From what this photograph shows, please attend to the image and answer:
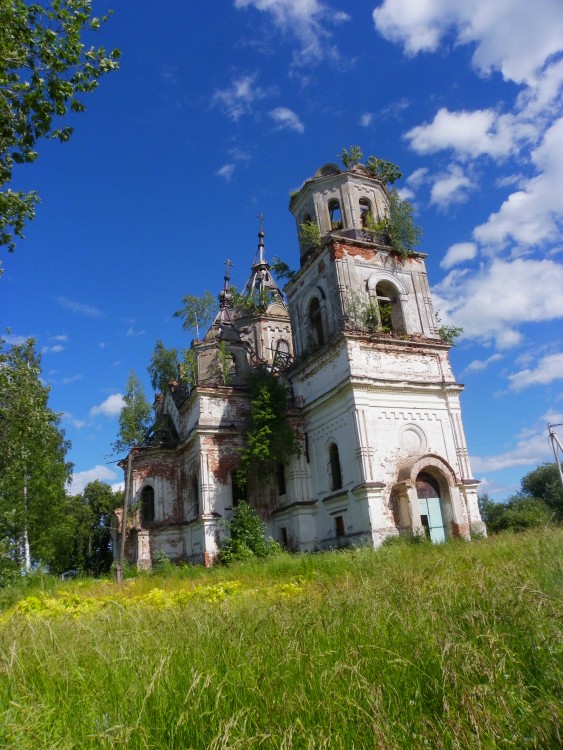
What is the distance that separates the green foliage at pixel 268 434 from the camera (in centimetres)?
2072

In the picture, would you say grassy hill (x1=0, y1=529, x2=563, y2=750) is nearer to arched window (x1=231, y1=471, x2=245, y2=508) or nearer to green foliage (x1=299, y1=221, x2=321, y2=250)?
arched window (x1=231, y1=471, x2=245, y2=508)

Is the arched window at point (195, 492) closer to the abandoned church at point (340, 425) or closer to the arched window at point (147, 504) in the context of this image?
the abandoned church at point (340, 425)

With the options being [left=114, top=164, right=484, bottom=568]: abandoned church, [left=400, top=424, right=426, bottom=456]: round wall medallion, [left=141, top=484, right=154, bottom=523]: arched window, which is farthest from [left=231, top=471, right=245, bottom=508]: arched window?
[left=400, top=424, right=426, bottom=456]: round wall medallion

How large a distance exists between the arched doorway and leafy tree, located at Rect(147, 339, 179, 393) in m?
23.3

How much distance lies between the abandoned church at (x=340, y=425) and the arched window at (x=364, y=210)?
2.3 inches

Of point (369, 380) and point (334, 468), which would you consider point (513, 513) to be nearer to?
point (334, 468)

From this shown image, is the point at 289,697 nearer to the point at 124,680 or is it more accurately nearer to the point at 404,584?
the point at 124,680

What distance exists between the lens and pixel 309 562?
1250 centimetres

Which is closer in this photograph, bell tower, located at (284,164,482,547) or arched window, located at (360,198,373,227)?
bell tower, located at (284,164,482,547)

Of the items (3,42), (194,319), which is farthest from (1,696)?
(194,319)

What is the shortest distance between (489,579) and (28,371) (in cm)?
917

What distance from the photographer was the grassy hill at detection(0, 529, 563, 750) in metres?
2.33

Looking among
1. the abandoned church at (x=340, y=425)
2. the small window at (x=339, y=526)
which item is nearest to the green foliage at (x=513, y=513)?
the abandoned church at (x=340, y=425)

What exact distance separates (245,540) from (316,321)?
9385mm
